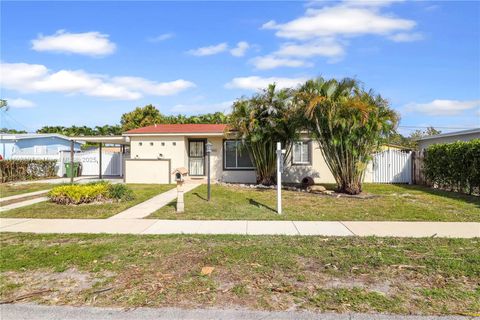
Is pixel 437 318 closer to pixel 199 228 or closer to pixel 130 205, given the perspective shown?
pixel 199 228

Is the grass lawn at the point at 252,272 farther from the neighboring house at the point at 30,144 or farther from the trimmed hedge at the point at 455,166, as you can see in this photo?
the neighboring house at the point at 30,144

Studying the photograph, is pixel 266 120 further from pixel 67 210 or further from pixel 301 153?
pixel 67 210

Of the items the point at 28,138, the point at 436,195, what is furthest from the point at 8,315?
the point at 28,138

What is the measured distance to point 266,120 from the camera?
15625mm

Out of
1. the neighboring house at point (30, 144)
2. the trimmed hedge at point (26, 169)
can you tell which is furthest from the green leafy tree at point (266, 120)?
the neighboring house at point (30, 144)

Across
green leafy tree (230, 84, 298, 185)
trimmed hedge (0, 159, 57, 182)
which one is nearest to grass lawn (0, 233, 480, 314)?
green leafy tree (230, 84, 298, 185)

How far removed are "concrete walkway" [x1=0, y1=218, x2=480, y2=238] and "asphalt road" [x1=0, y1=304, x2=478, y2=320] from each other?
3.42m

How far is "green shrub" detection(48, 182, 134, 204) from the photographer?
10961 millimetres

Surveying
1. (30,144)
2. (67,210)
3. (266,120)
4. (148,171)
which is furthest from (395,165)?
(30,144)

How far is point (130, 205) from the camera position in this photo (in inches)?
429

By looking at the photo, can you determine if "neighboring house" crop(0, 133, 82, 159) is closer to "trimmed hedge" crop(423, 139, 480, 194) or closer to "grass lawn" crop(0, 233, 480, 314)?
"grass lawn" crop(0, 233, 480, 314)

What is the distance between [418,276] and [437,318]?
1.15 meters

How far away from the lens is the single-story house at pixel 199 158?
18.7 meters

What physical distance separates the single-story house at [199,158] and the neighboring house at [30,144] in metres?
9.55
